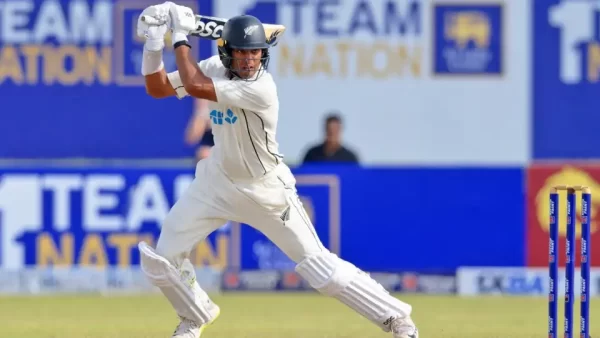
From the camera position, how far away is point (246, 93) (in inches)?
214

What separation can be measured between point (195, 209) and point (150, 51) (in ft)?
2.20

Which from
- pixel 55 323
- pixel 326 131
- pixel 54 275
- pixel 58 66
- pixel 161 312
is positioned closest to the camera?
pixel 55 323

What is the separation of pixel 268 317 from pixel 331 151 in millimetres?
2098

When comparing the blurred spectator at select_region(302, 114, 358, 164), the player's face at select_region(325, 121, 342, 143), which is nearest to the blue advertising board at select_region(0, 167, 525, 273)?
the blurred spectator at select_region(302, 114, 358, 164)

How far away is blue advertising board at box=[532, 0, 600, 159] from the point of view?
10.9 metres

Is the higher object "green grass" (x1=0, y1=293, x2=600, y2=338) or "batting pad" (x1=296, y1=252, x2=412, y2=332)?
"batting pad" (x1=296, y1=252, x2=412, y2=332)

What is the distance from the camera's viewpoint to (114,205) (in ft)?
29.6

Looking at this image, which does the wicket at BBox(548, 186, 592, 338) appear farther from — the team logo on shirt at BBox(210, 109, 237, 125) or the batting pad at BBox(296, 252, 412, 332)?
the team logo on shirt at BBox(210, 109, 237, 125)

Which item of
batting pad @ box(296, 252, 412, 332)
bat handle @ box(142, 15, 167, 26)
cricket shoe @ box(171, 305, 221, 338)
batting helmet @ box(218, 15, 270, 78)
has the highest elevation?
bat handle @ box(142, 15, 167, 26)

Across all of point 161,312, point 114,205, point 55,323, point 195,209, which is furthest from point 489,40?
point 195,209

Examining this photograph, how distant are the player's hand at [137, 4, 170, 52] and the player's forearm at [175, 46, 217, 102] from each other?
0.09 metres

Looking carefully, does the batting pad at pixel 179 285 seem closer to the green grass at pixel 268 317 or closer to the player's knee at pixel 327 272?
the player's knee at pixel 327 272

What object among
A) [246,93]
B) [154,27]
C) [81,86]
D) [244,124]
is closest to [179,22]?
[154,27]

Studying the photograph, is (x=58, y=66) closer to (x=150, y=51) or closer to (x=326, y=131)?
(x=326, y=131)
